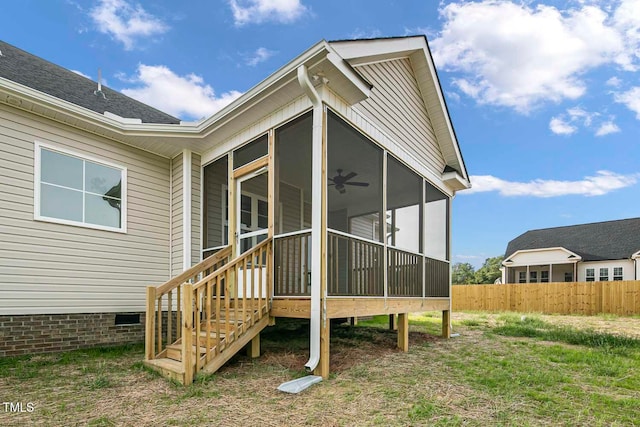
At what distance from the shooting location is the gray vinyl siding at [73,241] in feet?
16.4

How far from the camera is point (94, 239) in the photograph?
227 inches

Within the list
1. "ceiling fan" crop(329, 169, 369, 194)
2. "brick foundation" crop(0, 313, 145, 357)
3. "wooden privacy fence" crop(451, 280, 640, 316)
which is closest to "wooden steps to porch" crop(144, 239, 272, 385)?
"brick foundation" crop(0, 313, 145, 357)

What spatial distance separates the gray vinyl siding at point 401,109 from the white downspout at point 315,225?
1.21 meters

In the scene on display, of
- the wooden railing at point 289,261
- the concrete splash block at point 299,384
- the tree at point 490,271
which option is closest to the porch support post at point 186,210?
the wooden railing at point 289,261

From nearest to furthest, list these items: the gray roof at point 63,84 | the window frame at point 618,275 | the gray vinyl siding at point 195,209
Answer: the gray roof at point 63,84 < the gray vinyl siding at point 195,209 < the window frame at point 618,275

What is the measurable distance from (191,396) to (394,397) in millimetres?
1999

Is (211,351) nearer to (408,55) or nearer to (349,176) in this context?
(349,176)

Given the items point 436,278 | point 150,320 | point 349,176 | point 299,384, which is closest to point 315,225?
point 299,384

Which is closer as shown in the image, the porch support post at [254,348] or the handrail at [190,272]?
the handrail at [190,272]

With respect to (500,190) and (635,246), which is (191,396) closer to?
(635,246)

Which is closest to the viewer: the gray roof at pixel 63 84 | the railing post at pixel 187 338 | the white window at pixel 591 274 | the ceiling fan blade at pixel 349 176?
the railing post at pixel 187 338

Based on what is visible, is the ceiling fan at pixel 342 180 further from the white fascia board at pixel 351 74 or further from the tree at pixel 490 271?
the tree at pixel 490 271

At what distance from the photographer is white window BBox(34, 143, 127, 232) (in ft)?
17.5

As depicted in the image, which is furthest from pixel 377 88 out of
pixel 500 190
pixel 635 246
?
pixel 500 190
